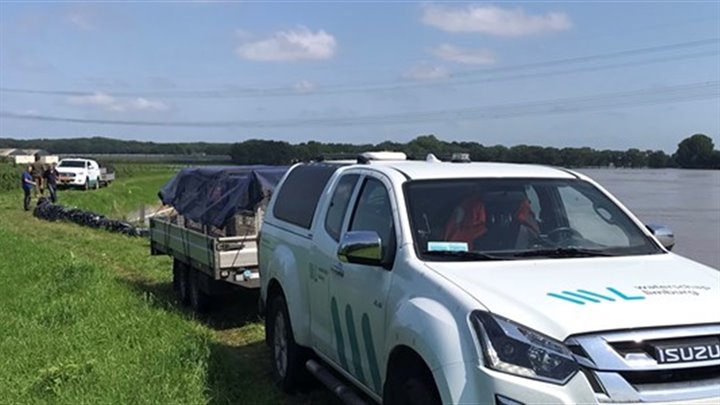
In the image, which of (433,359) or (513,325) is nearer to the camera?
(513,325)

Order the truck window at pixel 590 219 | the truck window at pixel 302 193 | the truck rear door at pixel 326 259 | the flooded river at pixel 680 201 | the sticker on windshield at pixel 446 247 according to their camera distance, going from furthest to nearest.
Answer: the flooded river at pixel 680 201, the truck window at pixel 302 193, the truck rear door at pixel 326 259, the truck window at pixel 590 219, the sticker on windshield at pixel 446 247

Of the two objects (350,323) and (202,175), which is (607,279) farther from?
(202,175)

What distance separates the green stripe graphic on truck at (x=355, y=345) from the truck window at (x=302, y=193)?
44.4 inches

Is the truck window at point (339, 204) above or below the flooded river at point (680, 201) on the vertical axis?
above

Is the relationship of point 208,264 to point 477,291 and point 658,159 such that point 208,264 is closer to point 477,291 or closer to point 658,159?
point 477,291

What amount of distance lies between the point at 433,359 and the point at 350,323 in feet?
5.12

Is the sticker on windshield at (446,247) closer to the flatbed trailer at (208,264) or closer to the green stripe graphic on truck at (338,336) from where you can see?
the green stripe graphic on truck at (338,336)

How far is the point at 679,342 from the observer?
356cm

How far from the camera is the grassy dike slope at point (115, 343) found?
6395 millimetres

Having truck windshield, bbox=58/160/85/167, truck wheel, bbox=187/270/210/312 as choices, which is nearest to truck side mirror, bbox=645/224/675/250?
truck wheel, bbox=187/270/210/312

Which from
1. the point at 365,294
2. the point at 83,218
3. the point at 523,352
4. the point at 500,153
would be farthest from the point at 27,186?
the point at 523,352

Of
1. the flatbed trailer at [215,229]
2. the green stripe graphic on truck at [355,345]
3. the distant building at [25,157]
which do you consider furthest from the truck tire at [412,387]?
the distant building at [25,157]

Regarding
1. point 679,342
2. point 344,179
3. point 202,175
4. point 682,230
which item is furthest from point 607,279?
point 682,230

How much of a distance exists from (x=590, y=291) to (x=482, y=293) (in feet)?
1.75
